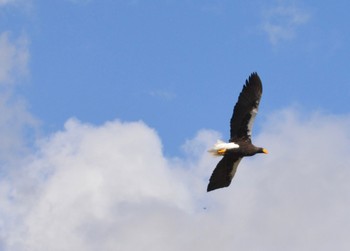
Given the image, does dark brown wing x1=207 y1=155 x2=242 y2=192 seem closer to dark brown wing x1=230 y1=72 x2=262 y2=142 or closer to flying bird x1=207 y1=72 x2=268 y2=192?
flying bird x1=207 y1=72 x2=268 y2=192

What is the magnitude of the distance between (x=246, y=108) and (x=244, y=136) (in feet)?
5.85

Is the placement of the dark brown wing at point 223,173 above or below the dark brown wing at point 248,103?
below

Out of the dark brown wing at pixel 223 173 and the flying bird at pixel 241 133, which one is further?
the dark brown wing at pixel 223 173

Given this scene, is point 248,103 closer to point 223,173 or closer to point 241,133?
point 241,133

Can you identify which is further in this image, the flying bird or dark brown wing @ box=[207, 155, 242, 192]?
dark brown wing @ box=[207, 155, 242, 192]

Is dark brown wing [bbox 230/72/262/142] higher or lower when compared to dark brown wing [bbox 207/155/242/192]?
higher

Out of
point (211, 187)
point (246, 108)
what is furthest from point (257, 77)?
point (211, 187)

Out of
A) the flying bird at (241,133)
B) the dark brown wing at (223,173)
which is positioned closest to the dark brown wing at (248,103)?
the flying bird at (241,133)

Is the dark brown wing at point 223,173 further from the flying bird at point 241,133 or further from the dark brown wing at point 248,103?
the dark brown wing at point 248,103

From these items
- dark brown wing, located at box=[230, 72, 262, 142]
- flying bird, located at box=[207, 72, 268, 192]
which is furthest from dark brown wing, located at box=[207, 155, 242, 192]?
dark brown wing, located at box=[230, 72, 262, 142]

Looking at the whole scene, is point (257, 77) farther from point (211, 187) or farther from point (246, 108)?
point (211, 187)

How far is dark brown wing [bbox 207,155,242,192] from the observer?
82.6 m

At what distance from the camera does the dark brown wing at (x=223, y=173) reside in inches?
3253

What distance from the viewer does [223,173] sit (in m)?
82.9
